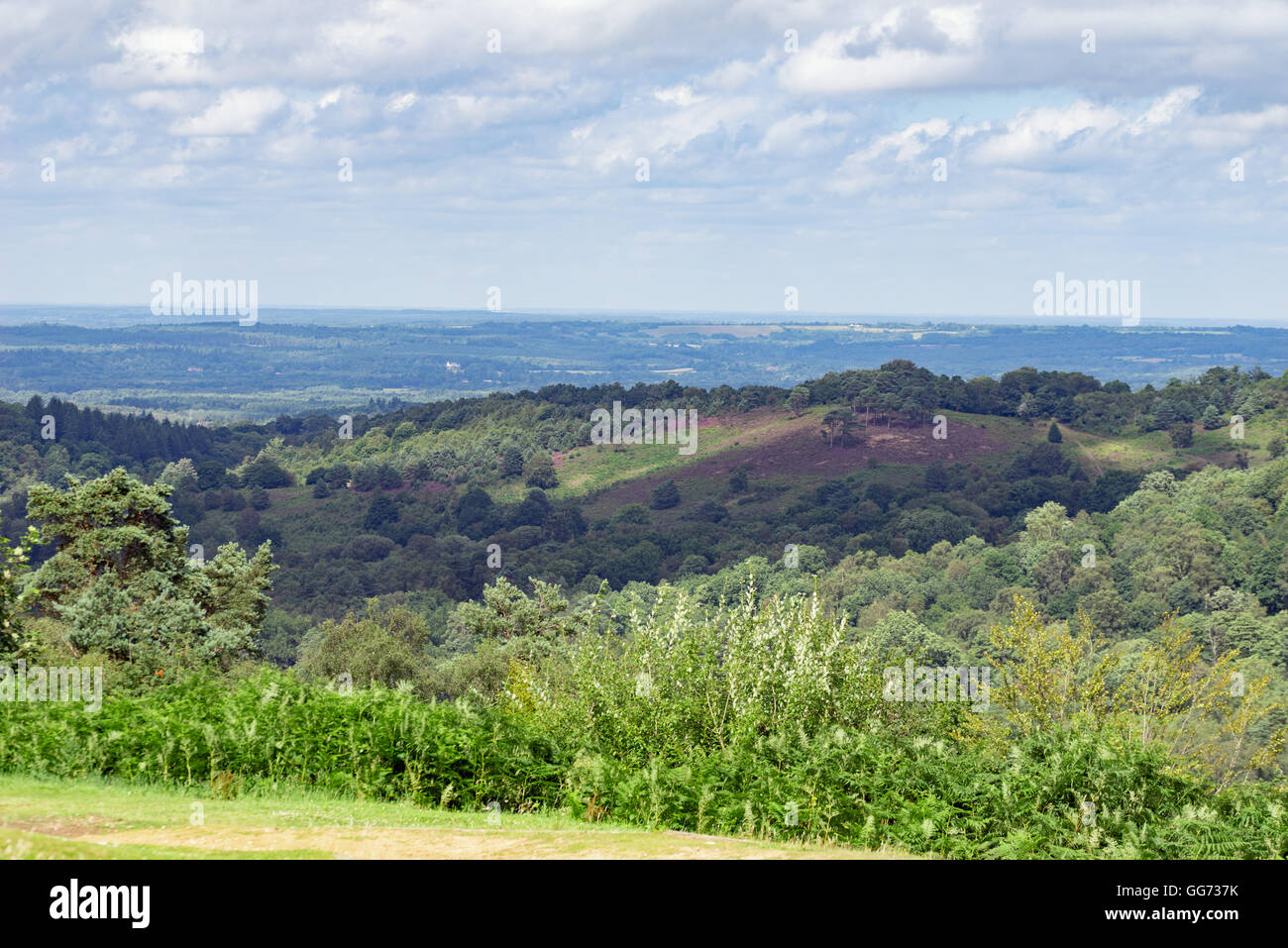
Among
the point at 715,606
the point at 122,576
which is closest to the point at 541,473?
the point at 715,606

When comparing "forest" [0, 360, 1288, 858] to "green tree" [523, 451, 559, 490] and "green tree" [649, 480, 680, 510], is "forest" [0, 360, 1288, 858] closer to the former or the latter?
"green tree" [649, 480, 680, 510]

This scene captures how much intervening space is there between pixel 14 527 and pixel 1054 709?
11842 cm

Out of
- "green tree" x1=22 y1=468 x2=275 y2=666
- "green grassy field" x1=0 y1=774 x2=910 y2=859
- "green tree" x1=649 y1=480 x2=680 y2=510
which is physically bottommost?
"green tree" x1=649 y1=480 x2=680 y2=510

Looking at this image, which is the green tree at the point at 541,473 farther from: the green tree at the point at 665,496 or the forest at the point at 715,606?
the green tree at the point at 665,496

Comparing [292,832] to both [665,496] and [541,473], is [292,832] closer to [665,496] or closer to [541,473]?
[665,496]

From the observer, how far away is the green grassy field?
702 cm

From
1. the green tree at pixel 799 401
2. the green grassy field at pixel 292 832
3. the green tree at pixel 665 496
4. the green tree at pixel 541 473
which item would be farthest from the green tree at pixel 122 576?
the green tree at pixel 799 401

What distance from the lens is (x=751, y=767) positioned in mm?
9969

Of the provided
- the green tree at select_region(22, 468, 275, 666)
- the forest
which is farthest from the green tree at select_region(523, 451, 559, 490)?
the green tree at select_region(22, 468, 275, 666)

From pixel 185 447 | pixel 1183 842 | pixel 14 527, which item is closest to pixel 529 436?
pixel 185 447

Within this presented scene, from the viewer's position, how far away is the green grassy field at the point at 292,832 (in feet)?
23.0

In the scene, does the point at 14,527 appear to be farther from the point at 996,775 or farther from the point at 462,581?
the point at 996,775

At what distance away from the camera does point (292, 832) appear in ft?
25.3

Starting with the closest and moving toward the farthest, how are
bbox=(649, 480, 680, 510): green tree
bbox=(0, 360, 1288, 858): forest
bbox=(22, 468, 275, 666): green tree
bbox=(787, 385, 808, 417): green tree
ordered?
bbox=(0, 360, 1288, 858): forest, bbox=(22, 468, 275, 666): green tree, bbox=(649, 480, 680, 510): green tree, bbox=(787, 385, 808, 417): green tree
